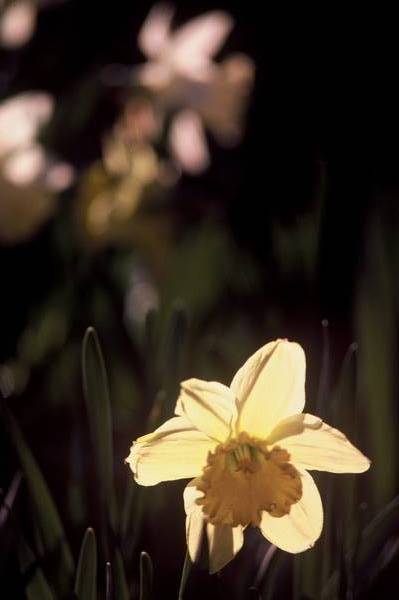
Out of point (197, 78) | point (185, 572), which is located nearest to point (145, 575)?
point (185, 572)

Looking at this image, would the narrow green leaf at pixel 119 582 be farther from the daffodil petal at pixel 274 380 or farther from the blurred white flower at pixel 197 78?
the blurred white flower at pixel 197 78

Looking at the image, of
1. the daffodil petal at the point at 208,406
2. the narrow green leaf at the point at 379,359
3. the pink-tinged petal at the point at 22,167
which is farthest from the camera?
the pink-tinged petal at the point at 22,167

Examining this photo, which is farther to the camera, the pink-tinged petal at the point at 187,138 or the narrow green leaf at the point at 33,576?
the pink-tinged petal at the point at 187,138

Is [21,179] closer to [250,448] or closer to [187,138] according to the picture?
[187,138]

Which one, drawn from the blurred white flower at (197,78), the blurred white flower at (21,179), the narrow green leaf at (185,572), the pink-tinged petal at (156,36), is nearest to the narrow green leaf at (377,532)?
the narrow green leaf at (185,572)

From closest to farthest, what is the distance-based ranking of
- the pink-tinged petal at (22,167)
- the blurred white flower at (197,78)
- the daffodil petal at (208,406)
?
the daffodil petal at (208,406)
the pink-tinged petal at (22,167)
the blurred white flower at (197,78)
